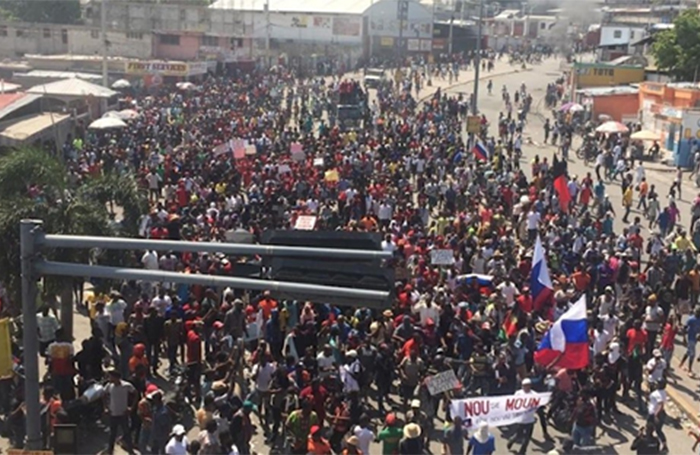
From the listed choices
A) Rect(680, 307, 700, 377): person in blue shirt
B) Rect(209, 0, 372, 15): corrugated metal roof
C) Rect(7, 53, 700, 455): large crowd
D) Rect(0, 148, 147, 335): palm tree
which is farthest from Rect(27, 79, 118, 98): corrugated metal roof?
Rect(209, 0, 372, 15): corrugated metal roof

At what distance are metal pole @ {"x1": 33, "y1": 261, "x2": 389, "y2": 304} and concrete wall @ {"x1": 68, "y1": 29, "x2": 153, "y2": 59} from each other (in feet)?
201

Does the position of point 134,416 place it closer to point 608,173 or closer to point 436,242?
point 436,242

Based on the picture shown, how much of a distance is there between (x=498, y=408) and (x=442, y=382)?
1172 millimetres

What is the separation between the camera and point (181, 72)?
173 feet

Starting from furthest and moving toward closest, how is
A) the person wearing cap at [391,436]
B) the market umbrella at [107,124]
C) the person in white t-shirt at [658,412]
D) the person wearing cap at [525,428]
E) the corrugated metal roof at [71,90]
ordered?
the corrugated metal roof at [71,90]
the market umbrella at [107,124]
the person in white t-shirt at [658,412]
the person wearing cap at [525,428]
the person wearing cap at [391,436]

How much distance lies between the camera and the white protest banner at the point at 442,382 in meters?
12.4

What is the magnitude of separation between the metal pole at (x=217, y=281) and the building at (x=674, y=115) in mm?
A: 31431

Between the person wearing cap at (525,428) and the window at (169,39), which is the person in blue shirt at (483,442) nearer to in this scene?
the person wearing cap at (525,428)

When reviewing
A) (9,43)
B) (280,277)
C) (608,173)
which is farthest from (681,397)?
(9,43)

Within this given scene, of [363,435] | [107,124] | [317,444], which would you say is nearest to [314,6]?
[107,124]

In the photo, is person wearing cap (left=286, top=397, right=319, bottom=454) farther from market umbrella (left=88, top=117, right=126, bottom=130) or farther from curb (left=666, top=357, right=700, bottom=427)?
market umbrella (left=88, top=117, right=126, bottom=130)

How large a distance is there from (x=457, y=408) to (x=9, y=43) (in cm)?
6490

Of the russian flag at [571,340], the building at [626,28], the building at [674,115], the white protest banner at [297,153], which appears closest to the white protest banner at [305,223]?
the russian flag at [571,340]

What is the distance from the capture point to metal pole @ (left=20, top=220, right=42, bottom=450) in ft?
26.1
